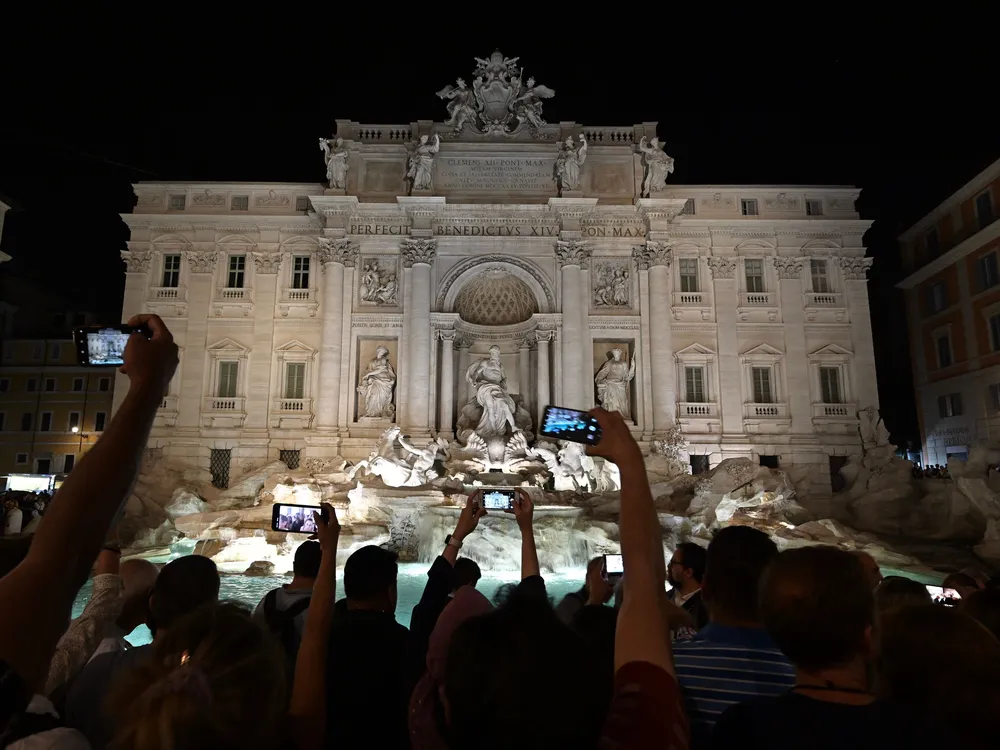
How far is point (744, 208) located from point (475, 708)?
93.3ft

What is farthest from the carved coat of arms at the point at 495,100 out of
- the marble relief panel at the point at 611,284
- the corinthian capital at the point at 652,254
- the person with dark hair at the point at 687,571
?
the person with dark hair at the point at 687,571

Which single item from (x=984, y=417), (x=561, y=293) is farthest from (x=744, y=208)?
(x=984, y=417)

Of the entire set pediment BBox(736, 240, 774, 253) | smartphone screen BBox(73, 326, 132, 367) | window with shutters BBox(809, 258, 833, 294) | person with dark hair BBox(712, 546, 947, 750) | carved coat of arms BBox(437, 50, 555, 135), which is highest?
carved coat of arms BBox(437, 50, 555, 135)

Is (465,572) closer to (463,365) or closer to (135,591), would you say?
(135,591)

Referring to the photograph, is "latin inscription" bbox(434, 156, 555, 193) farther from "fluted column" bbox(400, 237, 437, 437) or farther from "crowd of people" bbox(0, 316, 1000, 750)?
"crowd of people" bbox(0, 316, 1000, 750)

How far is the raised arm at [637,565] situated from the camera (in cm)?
162

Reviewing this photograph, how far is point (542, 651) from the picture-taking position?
1453mm

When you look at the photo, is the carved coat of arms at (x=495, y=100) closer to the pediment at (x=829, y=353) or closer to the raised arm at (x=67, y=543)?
the pediment at (x=829, y=353)

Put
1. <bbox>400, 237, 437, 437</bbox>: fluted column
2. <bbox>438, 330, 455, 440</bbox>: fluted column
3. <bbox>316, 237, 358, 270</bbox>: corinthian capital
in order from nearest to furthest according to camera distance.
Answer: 1. <bbox>400, 237, 437, 437</bbox>: fluted column
2. <bbox>438, 330, 455, 440</bbox>: fluted column
3. <bbox>316, 237, 358, 270</bbox>: corinthian capital

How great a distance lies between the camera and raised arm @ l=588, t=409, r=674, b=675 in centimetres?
162

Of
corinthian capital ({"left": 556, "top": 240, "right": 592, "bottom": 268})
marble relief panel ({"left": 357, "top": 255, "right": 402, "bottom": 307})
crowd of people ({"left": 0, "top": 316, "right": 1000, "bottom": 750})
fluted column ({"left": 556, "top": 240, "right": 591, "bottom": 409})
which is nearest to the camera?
crowd of people ({"left": 0, "top": 316, "right": 1000, "bottom": 750})

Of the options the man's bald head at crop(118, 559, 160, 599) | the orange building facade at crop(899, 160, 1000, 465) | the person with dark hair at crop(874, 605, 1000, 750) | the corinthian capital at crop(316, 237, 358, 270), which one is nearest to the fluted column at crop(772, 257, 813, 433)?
the orange building facade at crop(899, 160, 1000, 465)

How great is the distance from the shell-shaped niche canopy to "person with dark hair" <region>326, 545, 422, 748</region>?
2233 centimetres

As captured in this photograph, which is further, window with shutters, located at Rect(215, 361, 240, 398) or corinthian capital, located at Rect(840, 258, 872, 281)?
corinthian capital, located at Rect(840, 258, 872, 281)
